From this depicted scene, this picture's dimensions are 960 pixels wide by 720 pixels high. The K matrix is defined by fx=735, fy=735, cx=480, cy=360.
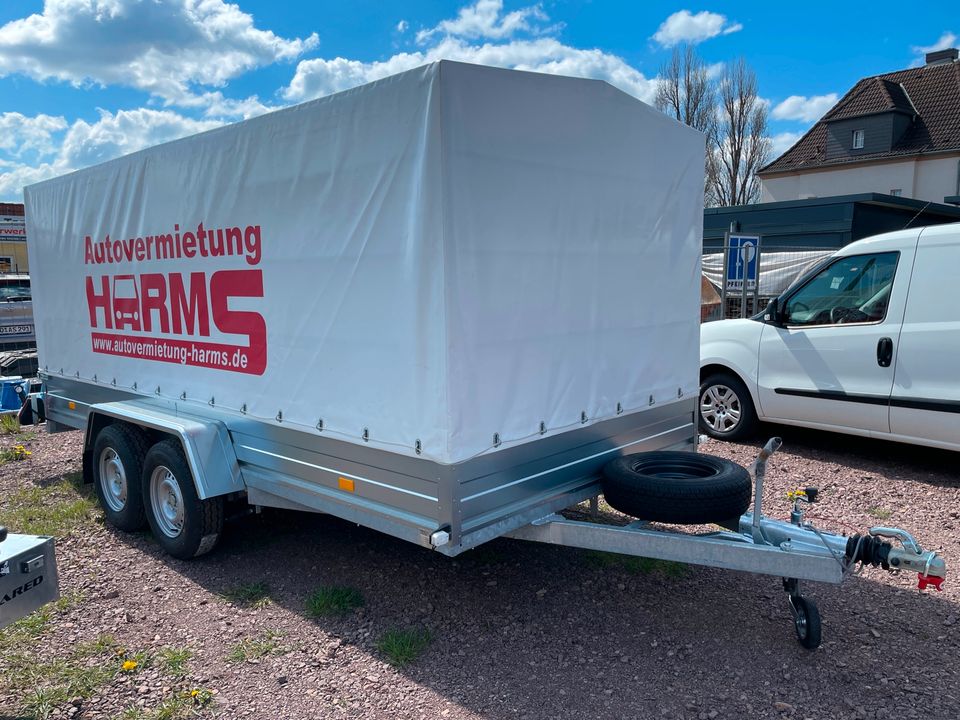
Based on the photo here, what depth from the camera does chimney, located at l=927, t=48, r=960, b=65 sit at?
29.8 meters

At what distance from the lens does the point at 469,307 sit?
312 cm

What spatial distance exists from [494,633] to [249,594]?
1.47 metres

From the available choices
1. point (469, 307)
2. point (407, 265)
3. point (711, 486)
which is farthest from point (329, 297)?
point (711, 486)

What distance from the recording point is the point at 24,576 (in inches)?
121

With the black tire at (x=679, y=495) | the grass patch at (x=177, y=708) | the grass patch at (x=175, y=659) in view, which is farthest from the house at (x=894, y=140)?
the grass patch at (x=177, y=708)

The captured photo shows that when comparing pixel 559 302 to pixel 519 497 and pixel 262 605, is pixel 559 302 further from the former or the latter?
pixel 262 605

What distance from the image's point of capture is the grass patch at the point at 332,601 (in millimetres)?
3934

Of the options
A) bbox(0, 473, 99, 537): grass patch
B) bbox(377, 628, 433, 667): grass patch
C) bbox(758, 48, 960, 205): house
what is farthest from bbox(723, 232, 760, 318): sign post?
bbox(758, 48, 960, 205): house

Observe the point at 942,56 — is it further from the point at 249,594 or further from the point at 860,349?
the point at 249,594

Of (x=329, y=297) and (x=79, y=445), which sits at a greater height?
(x=329, y=297)

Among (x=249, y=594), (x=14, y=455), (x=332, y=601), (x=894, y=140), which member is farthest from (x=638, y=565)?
(x=894, y=140)

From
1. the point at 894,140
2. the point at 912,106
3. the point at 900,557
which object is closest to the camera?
the point at 900,557

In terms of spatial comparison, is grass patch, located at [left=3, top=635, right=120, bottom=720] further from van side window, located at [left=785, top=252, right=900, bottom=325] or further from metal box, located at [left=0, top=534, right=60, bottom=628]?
van side window, located at [left=785, top=252, right=900, bottom=325]

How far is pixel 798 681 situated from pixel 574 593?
1.23 meters
